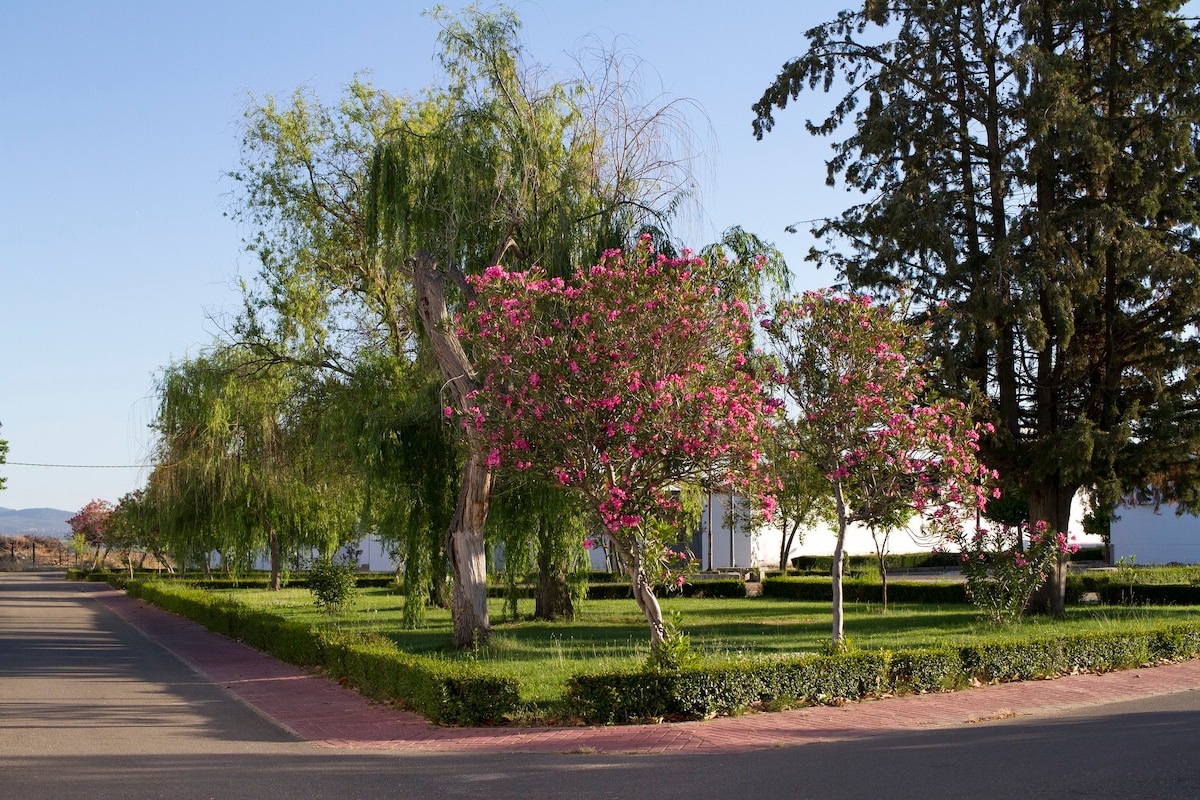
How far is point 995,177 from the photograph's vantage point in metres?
20.3

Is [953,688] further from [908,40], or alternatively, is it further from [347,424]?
[908,40]

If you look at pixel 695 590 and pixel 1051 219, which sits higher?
pixel 1051 219

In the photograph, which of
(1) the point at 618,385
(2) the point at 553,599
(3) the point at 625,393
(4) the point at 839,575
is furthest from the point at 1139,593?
(1) the point at 618,385

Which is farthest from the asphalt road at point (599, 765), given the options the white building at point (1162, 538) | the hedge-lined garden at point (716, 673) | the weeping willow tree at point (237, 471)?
the white building at point (1162, 538)

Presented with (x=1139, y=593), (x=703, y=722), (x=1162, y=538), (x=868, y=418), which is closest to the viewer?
(x=703, y=722)

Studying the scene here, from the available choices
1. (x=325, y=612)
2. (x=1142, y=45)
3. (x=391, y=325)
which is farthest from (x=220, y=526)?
(x=1142, y=45)

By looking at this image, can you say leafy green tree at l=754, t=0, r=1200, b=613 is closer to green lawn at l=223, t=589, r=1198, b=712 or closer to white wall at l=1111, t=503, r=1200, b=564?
green lawn at l=223, t=589, r=1198, b=712

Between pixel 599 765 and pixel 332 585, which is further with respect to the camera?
pixel 332 585

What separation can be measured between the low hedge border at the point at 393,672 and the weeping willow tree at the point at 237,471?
695cm

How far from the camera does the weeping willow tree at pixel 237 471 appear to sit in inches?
1018

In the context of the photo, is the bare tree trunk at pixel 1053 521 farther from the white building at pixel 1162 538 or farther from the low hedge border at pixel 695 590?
the white building at pixel 1162 538

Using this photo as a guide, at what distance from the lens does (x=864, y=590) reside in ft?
89.3

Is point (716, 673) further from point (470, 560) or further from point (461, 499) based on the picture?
point (461, 499)

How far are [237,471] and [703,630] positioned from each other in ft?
48.8
